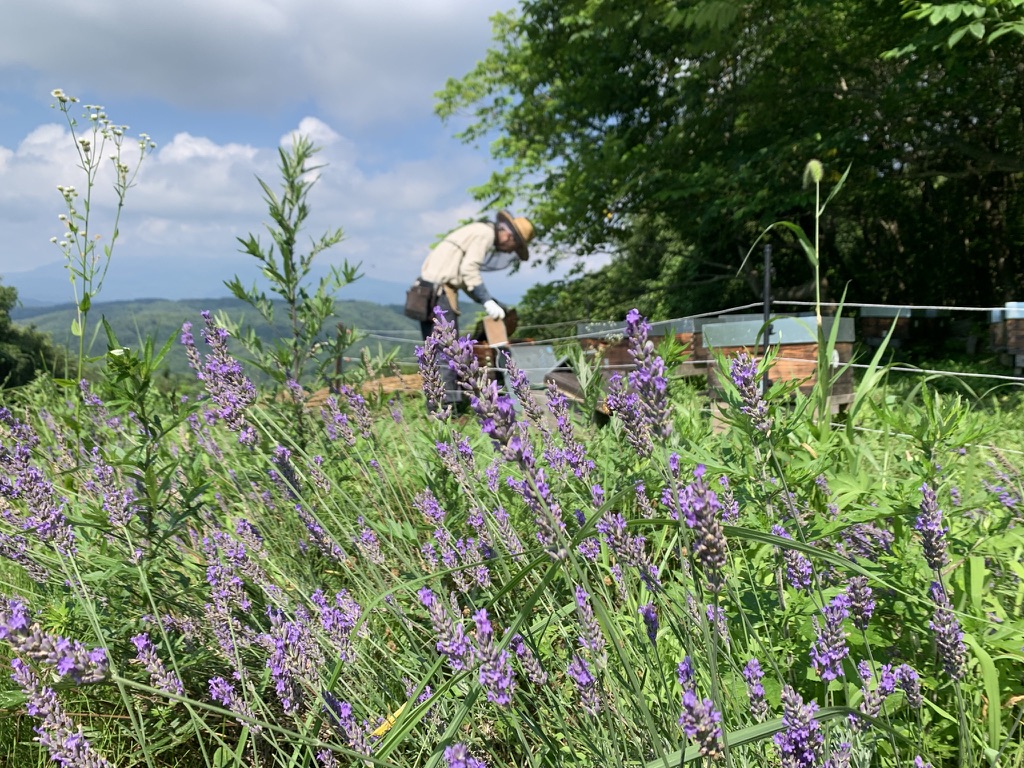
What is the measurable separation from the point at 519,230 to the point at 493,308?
72 centimetres

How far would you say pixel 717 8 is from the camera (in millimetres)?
6902

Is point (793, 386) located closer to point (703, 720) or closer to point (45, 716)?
point (703, 720)

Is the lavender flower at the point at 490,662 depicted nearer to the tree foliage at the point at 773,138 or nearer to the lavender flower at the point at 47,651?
the lavender flower at the point at 47,651

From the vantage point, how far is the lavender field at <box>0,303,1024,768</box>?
0.83 m

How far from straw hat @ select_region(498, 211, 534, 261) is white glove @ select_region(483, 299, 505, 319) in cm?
53

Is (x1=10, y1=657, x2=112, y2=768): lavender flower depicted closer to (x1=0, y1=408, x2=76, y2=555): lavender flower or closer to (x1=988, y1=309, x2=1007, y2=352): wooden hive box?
(x1=0, y1=408, x2=76, y2=555): lavender flower

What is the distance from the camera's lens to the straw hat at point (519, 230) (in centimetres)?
524

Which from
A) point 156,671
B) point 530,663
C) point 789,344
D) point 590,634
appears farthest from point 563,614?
point 789,344

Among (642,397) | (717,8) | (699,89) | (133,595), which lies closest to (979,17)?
(717,8)

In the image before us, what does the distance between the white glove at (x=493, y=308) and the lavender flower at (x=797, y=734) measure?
4383 millimetres

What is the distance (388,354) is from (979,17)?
5423 millimetres

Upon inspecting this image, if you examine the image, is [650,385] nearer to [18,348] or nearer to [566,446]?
[566,446]

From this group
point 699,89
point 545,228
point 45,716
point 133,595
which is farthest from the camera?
point 545,228

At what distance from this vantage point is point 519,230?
5262 millimetres
